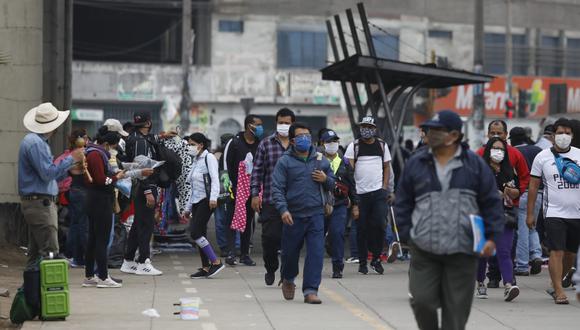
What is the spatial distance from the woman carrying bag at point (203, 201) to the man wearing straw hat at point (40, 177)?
3.67 m

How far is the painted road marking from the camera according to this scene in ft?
36.0

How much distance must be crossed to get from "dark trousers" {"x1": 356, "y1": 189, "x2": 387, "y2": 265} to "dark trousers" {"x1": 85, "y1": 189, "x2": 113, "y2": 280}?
3779mm

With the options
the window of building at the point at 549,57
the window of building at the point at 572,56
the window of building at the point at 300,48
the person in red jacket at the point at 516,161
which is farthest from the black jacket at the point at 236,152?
the window of building at the point at 572,56

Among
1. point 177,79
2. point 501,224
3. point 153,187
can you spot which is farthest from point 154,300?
point 177,79

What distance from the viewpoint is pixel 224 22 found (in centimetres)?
5359

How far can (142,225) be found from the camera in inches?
605

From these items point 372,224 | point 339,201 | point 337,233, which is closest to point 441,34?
point 372,224

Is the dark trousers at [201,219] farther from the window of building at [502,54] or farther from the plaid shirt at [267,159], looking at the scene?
the window of building at [502,54]

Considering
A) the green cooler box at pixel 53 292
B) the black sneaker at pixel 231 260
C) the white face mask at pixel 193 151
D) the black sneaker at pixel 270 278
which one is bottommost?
the black sneaker at pixel 231 260

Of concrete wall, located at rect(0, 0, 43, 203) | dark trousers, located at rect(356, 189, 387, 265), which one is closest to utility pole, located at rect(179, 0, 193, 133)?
concrete wall, located at rect(0, 0, 43, 203)

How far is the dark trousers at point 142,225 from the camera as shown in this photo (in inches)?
604

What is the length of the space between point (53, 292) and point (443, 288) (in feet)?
13.6

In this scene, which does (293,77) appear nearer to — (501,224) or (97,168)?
(97,168)

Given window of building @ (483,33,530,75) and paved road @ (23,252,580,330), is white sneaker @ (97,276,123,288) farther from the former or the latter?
window of building @ (483,33,530,75)
